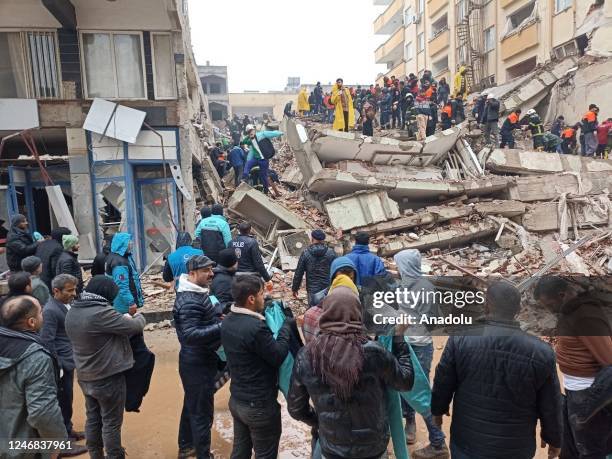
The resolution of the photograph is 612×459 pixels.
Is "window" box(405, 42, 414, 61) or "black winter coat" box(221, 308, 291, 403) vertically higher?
"window" box(405, 42, 414, 61)

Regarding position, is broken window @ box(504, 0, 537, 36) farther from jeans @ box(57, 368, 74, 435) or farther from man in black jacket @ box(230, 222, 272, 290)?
jeans @ box(57, 368, 74, 435)

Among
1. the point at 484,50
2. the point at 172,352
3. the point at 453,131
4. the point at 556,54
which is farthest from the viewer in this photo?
the point at 484,50

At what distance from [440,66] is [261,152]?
23.8 m

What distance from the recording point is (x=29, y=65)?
9.57 meters

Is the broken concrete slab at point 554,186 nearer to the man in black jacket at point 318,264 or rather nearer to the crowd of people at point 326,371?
the man in black jacket at point 318,264


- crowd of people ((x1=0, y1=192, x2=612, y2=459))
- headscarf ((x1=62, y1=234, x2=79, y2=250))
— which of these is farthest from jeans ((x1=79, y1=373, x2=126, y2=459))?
headscarf ((x1=62, y1=234, x2=79, y2=250))

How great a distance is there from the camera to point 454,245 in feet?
33.5

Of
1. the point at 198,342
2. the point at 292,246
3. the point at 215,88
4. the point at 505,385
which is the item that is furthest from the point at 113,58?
the point at 215,88

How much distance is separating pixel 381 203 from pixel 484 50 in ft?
64.7

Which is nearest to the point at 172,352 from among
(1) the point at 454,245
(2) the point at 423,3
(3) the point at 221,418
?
(3) the point at 221,418

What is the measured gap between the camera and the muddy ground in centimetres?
378

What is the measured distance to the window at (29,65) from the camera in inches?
376

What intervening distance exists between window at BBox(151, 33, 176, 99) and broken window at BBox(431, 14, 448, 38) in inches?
925

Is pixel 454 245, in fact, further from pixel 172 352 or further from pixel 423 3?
pixel 423 3
